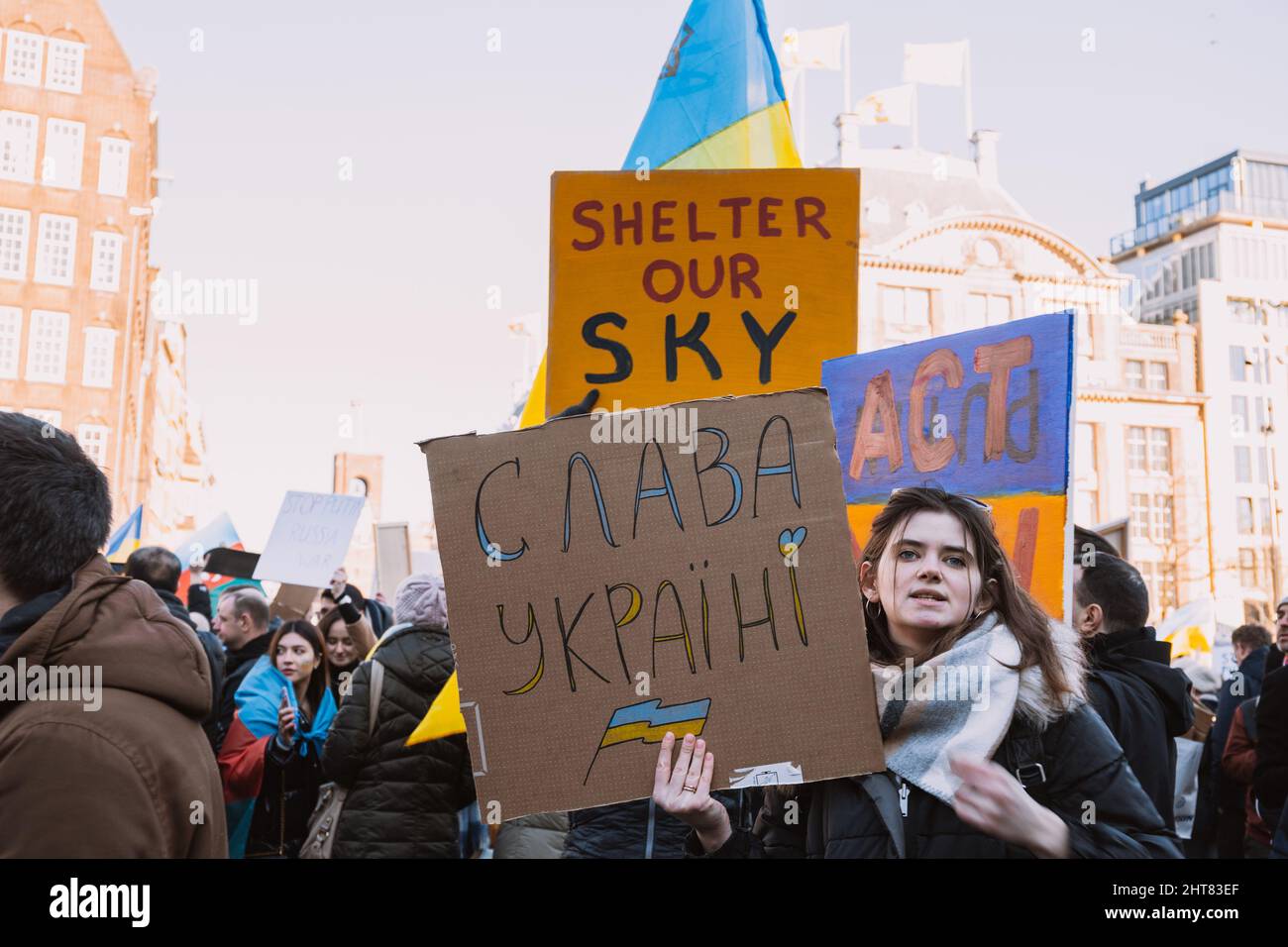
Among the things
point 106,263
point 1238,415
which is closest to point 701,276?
point 106,263

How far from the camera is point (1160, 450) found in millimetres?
58812

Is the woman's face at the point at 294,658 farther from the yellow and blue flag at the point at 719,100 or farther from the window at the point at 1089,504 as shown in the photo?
the window at the point at 1089,504

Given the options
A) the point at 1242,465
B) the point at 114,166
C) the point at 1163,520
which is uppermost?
the point at 114,166

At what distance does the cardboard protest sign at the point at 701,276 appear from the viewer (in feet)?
12.2

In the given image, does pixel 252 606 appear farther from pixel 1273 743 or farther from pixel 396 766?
pixel 1273 743

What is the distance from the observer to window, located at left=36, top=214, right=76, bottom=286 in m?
38.4

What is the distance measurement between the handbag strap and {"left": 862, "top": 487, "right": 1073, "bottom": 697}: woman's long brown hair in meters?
2.57

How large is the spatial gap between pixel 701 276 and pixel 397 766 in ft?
7.60

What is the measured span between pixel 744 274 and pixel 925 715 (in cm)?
169

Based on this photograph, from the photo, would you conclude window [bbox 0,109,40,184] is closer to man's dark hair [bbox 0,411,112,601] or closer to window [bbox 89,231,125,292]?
window [bbox 89,231,125,292]

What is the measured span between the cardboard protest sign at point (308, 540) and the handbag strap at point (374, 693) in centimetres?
454

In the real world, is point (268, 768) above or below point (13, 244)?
below
